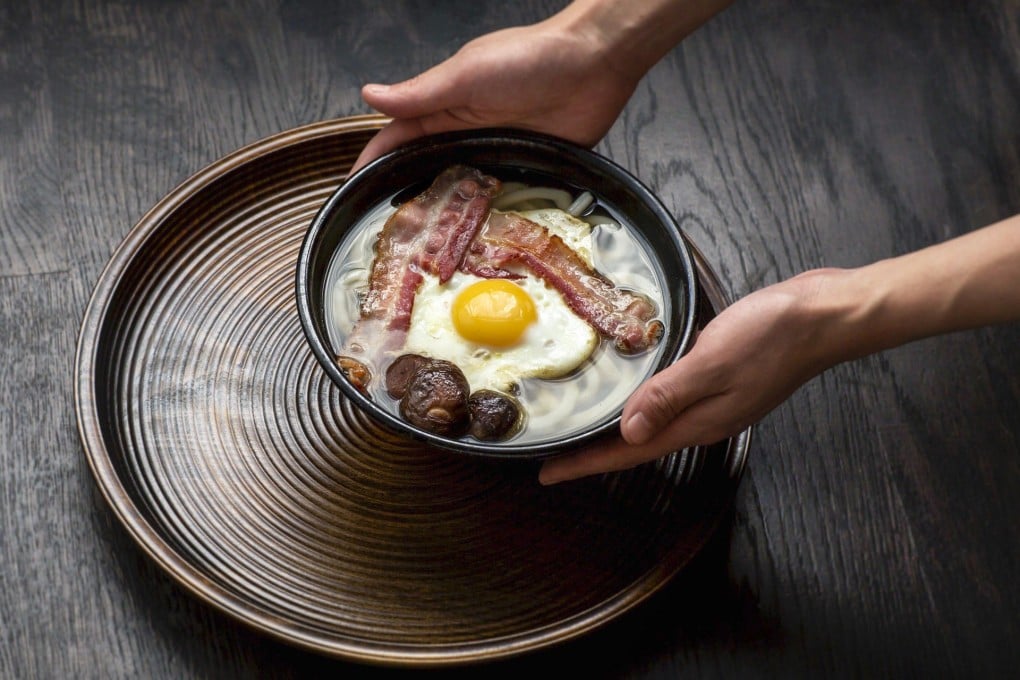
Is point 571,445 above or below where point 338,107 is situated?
below

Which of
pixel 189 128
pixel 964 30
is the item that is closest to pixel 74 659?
pixel 189 128

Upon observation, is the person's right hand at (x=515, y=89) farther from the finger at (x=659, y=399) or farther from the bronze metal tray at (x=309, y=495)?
the finger at (x=659, y=399)

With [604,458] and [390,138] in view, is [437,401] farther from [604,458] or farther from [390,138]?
[390,138]

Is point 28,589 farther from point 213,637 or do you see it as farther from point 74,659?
point 213,637

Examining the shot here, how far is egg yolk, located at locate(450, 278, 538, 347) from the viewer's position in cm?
217

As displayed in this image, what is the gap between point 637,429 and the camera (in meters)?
1.94

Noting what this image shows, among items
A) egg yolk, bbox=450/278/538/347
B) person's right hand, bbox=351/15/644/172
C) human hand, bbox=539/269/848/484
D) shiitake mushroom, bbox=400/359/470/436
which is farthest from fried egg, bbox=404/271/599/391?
person's right hand, bbox=351/15/644/172

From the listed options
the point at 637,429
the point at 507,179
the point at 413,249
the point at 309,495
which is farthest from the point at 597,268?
the point at 309,495

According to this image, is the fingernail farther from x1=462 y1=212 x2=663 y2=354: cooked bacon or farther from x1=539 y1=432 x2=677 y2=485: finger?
x1=462 y1=212 x2=663 y2=354: cooked bacon

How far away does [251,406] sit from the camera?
2.24m

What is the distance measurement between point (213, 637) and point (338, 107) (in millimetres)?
1320

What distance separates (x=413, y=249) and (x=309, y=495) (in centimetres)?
54

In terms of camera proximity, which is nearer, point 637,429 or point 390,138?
point 637,429

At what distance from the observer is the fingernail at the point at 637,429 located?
1.94 m
